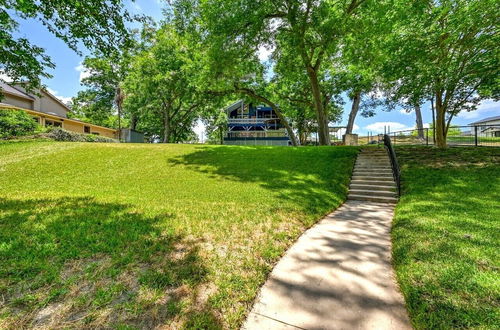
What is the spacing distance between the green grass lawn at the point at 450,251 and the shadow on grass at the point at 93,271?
241cm

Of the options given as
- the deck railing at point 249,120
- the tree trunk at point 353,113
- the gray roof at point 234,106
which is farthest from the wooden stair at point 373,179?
the gray roof at point 234,106

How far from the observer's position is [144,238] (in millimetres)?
3705

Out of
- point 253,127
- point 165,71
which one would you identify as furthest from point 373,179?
point 253,127

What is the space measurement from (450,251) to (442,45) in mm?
11427

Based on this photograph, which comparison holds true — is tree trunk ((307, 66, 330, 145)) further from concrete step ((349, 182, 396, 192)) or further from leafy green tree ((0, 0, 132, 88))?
leafy green tree ((0, 0, 132, 88))

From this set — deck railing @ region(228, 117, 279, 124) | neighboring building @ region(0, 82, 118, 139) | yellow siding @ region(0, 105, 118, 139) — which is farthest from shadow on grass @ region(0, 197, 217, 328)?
deck railing @ region(228, 117, 279, 124)

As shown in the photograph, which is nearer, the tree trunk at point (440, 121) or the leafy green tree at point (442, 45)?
the leafy green tree at point (442, 45)

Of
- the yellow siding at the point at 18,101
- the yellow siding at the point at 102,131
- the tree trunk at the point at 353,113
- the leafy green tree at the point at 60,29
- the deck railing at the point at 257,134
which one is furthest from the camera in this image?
the yellow siding at the point at 102,131

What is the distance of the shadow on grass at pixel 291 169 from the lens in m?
7.09

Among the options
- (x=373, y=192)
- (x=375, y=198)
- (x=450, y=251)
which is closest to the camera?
(x=450, y=251)

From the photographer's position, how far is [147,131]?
39250 millimetres

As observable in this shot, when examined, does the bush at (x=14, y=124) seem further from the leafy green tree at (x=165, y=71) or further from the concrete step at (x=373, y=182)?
the concrete step at (x=373, y=182)

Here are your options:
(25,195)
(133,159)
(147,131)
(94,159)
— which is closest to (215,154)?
(133,159)

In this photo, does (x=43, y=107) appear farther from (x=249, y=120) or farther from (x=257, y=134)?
(x=257, y=134)
